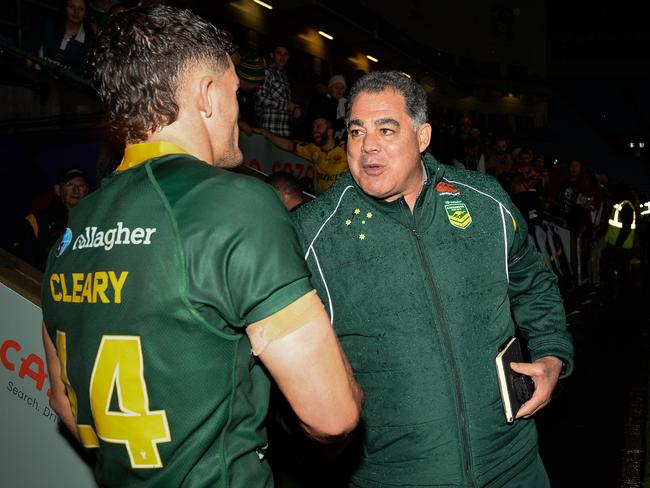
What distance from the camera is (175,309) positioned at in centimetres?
120

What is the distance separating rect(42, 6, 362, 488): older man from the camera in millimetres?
1196

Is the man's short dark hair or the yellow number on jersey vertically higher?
the man's short dark hair

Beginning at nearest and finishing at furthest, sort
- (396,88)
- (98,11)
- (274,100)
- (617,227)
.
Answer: (396,88) → (98,11) → (274,100) → (617,227)

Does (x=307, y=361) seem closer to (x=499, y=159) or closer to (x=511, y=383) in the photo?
(x=511, y=383)

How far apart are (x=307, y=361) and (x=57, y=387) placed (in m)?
0.78

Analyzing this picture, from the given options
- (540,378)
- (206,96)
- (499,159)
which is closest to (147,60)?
(206,96)

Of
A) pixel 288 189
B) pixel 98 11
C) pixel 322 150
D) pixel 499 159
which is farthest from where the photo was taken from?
pixel 499 159

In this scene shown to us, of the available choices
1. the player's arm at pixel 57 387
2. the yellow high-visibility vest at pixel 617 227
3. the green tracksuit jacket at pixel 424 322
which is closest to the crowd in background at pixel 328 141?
the yellow high-visibility vest at pixel 617 227

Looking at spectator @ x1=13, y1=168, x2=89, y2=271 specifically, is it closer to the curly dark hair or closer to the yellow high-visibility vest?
the curly dark hair

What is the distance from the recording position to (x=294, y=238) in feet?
4.15

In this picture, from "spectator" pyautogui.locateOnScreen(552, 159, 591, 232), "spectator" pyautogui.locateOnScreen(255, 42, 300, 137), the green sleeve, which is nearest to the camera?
the green sleeve

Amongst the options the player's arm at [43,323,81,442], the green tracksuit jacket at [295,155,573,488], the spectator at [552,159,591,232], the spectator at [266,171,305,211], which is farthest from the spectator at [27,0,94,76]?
the spectator at [552,159,591,232]

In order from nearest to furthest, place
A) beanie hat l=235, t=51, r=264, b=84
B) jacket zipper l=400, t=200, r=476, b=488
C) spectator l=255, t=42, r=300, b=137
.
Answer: jacket zipper l=400, t=200, r=476, b=488 < beanie hat l=235, t=51, r=264, b=84 < spectator l=255, t=42, r=300, b=137

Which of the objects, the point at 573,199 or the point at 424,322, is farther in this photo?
the point at 573,199
